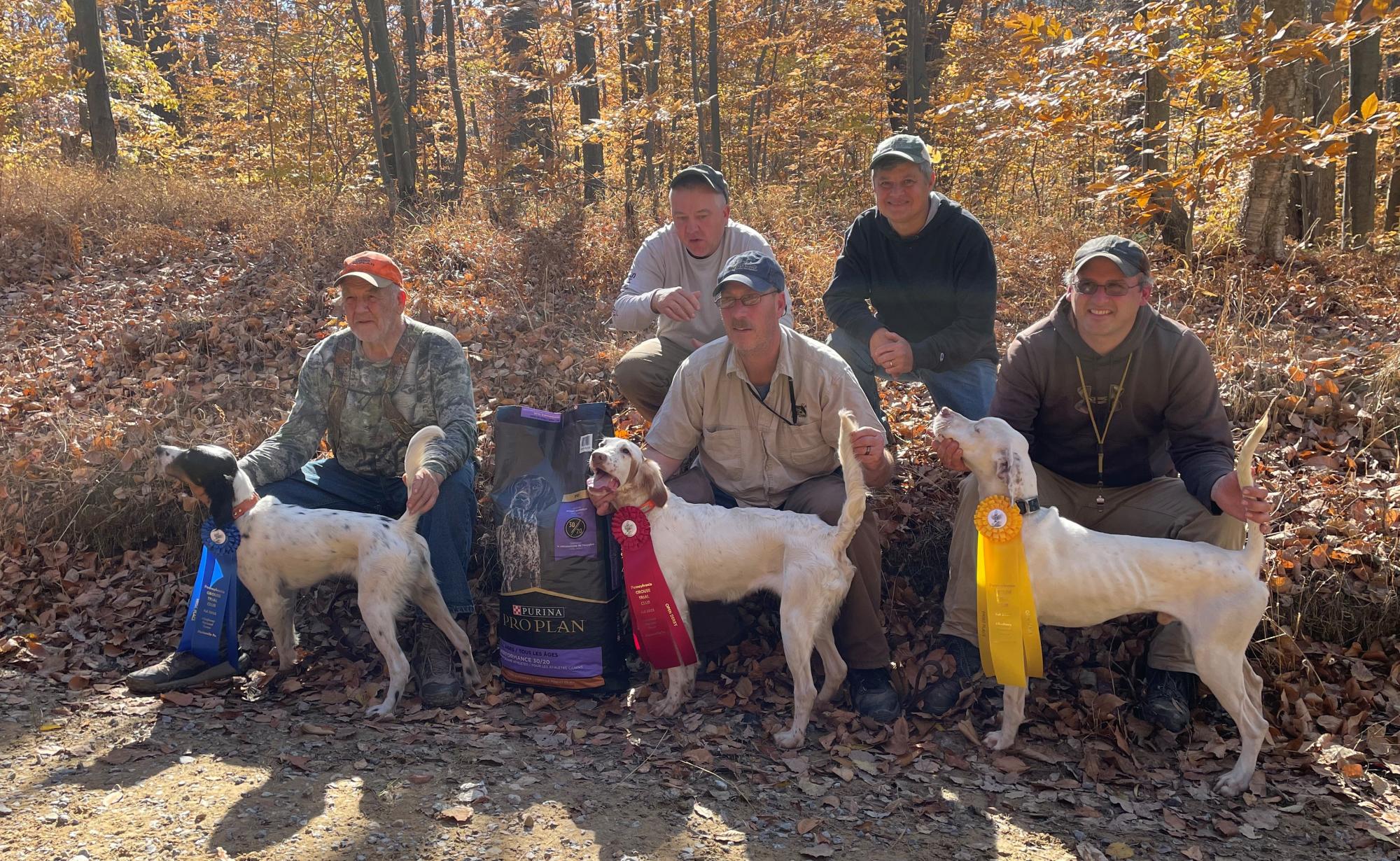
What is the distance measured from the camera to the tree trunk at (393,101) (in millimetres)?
10289

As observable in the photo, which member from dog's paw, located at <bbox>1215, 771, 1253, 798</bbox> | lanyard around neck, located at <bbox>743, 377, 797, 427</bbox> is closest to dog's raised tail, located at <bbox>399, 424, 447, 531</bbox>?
lanyard around neck, located at <bbox>743, 377, 797, 427</bbox>

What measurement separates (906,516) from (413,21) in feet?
32.4

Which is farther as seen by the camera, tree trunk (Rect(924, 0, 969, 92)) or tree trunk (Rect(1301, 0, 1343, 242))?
tree trunk (Rect(924, 0, 969, 92))

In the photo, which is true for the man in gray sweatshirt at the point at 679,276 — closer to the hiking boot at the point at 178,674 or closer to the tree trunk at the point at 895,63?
the hiking boot at the point at 178,674

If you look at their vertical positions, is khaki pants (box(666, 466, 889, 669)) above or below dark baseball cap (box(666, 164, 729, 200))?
below

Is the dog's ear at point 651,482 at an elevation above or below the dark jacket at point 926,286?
below

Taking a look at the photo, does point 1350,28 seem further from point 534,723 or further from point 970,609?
point 534,723

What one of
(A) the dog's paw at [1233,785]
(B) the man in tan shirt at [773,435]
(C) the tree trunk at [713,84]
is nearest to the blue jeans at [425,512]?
(B) the man in tan shirt at [773,435]

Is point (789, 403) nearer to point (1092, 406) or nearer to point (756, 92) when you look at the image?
point (1092, 406)

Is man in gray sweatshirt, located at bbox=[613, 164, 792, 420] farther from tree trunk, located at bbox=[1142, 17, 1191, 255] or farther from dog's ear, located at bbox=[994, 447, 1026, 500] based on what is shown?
tree trunk, located at bbox=[1142, 17, 1191, 255]

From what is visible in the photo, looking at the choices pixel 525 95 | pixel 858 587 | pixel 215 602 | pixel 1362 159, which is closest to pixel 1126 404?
pixel 858 587

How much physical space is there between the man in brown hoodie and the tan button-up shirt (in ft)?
2.09

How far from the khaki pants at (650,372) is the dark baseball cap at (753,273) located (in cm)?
118

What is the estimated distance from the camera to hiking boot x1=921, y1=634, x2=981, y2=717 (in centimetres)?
383
